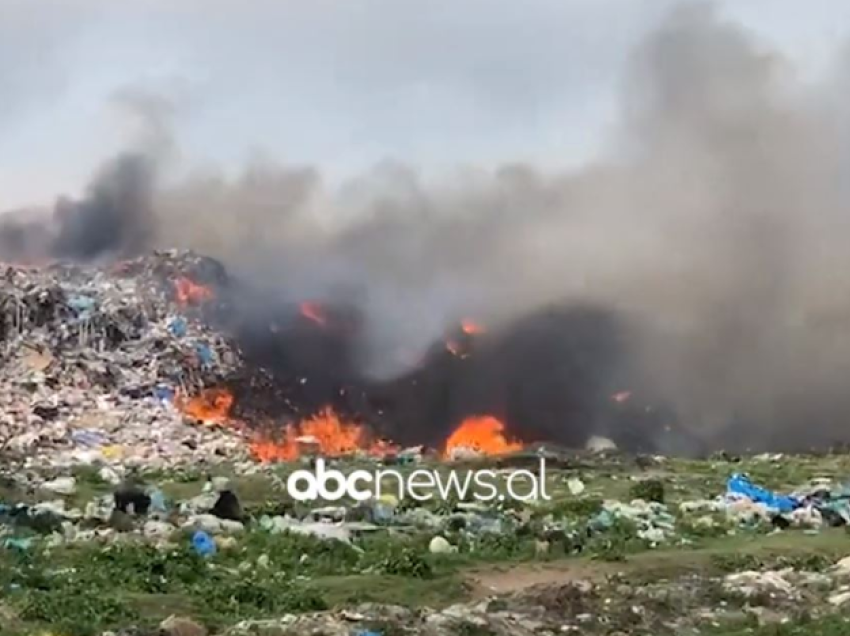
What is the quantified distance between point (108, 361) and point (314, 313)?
7739 mm

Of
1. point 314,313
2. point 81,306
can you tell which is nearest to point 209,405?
point 81,306

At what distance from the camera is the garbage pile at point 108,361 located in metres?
27.4

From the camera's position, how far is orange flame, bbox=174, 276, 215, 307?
35750 millimetres

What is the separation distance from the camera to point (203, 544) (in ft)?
45.6

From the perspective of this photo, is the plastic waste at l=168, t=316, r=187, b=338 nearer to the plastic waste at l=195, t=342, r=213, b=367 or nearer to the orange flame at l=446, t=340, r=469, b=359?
the plastic waste at l=195, t=342, r=213, b=367

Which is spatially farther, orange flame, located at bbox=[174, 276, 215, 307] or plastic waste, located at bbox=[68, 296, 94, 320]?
orange flame, located at bbox=[174, 276, 215, 307]

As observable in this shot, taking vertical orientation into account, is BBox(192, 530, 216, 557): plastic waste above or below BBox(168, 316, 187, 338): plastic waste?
below

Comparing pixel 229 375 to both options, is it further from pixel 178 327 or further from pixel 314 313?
pixel 314 313

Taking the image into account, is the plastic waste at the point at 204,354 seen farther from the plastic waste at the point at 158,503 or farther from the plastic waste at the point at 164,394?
the plastic waste at the point at 158,503

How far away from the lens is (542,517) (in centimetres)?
1711

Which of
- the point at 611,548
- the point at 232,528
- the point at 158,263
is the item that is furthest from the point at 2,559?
the point at 158,263

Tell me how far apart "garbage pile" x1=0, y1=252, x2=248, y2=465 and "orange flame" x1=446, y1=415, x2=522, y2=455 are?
231 inches

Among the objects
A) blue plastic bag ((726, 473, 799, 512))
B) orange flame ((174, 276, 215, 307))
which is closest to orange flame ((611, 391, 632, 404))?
orange flame ((174, 276, 215, 307))

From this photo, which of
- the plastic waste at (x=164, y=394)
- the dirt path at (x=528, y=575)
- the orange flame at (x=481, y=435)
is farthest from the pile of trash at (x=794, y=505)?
the plastic waste at (x=164, y=394)
